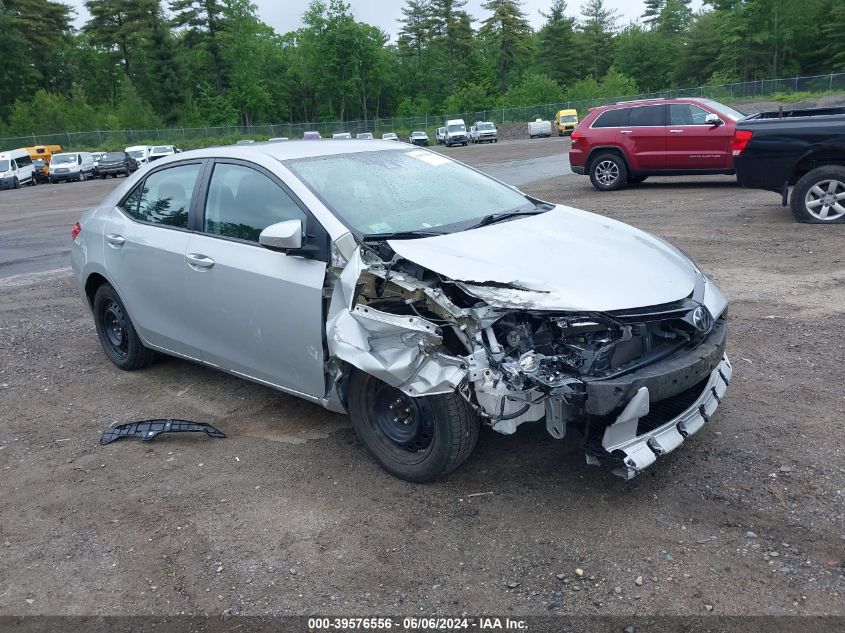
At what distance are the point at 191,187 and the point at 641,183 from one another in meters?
12.8

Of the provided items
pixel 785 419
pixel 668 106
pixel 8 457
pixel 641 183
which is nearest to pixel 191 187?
pixel 8 457

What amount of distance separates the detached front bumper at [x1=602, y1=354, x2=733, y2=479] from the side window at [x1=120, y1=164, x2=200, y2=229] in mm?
3162

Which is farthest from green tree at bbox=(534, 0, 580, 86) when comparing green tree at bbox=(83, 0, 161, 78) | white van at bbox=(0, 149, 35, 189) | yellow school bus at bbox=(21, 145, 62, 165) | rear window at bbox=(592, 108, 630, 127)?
rear window at bbox=(592, 108, 630, 127)

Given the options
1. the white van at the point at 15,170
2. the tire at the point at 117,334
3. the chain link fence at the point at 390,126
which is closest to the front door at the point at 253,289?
the tire at the point at 117,334

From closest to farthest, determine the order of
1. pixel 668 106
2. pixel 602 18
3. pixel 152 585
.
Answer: pixel 152 585 → pixel 668 106 → pixel 602 18

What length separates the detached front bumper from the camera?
335 cm

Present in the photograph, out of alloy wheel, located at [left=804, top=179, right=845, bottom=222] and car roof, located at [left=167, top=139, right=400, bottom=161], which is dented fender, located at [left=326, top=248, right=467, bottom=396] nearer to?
car roof, located at [left=167, top=139, right=400, bottom=161]

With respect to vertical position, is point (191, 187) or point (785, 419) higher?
point (191, 187)

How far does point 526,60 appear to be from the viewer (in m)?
94.6

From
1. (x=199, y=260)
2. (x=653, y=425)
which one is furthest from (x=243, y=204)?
(x=653, y=425)

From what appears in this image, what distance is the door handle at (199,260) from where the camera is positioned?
183 inches

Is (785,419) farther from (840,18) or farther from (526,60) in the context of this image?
(526,60)

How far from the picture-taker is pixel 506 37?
93.5 metres

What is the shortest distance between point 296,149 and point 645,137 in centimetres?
1121
